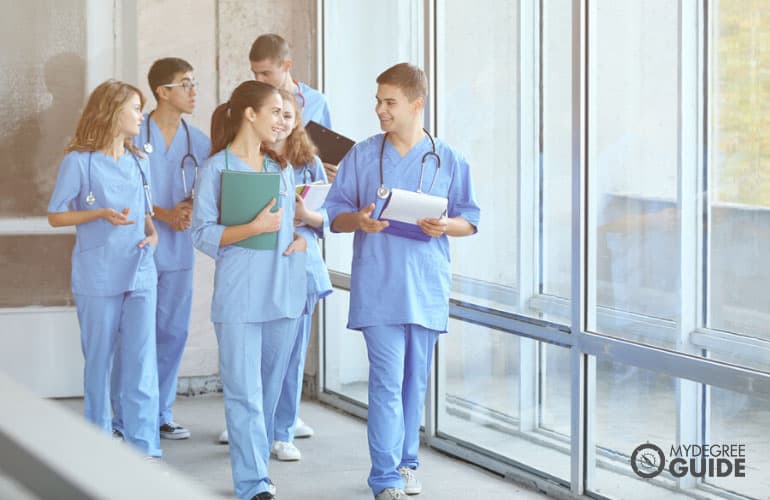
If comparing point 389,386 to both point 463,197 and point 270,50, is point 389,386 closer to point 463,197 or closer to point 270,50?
point 463,197

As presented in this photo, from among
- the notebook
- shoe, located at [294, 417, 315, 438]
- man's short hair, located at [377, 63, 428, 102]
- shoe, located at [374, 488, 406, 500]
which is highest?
man's short hair, located at [377, 63, 428, 102]

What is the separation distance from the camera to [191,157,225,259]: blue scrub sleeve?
360 centimetres

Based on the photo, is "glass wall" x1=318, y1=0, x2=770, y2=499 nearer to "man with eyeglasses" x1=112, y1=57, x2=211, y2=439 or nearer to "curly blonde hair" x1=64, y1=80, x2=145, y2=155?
"man with eyeglasses" x1=112, y1=57, x2=211, y2=439

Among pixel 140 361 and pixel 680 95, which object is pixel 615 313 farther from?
pixel 140 361

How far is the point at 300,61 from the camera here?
18.4 ft

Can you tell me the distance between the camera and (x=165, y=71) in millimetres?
4613

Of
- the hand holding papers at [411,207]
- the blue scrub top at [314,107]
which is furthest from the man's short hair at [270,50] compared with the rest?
the hand holding papers at [411,207]

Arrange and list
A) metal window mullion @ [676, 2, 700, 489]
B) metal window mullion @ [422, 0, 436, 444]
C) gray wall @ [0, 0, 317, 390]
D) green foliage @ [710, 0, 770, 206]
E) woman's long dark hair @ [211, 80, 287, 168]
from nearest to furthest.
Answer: green foliage @ [710, 0, 770, 206] → metal window mullion @ [676, 2, 700, 489] → woman's long dark hair @ [211, 80, 287, 168] → metal window mullion @ [422, 0, 436, 444] → gray wall @ [0, 0, 317, 390]

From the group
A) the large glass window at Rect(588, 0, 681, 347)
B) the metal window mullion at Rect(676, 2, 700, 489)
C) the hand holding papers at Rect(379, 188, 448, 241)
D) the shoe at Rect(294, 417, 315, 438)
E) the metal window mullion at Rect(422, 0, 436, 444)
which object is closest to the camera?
the metal window mullion at Rect(676, 2, 700, 489)

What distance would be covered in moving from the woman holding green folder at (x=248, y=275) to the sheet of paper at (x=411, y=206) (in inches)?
13.9

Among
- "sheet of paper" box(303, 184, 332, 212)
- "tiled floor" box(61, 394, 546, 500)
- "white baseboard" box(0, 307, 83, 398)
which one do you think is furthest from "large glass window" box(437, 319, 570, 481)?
"white baseboard" box(0, 307, 83, 398)

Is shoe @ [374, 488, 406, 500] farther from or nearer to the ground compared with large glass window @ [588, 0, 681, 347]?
nearer to the ground

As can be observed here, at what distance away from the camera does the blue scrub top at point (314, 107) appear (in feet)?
15.8

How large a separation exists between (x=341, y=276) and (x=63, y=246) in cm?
137
